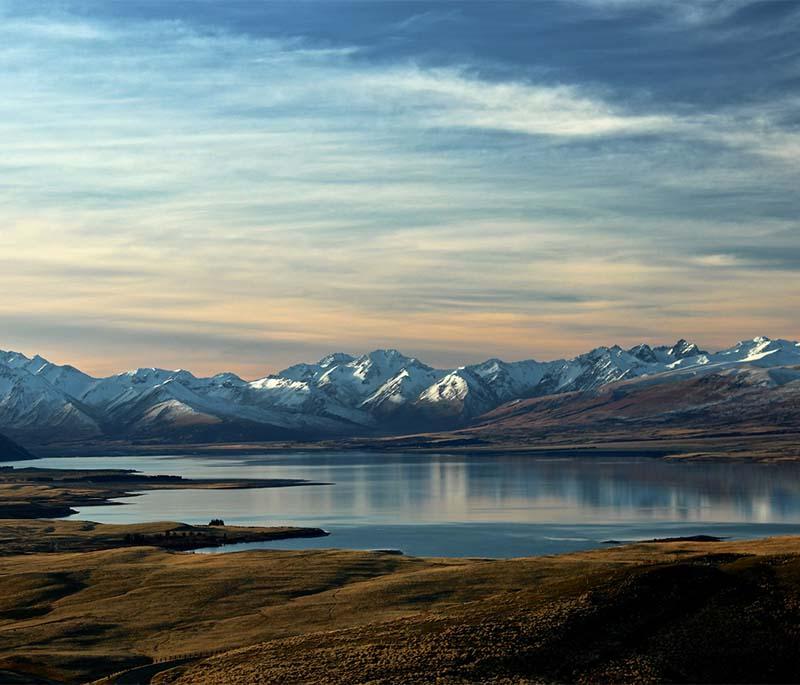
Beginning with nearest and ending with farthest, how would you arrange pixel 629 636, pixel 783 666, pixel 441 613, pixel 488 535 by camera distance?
pixel 783 666
pixel 629 636
pixel 441 613
pixel 488 535

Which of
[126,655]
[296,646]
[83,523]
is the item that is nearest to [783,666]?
[296,646]

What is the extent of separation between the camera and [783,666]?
184 ft

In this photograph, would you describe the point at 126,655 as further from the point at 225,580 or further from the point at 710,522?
the point at 710,522

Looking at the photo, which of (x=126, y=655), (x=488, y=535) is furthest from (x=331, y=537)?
(x=126, y=655)

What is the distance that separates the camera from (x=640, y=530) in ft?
553

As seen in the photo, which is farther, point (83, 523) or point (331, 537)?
point (83, 523)

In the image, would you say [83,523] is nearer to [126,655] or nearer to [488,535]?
[488,535]

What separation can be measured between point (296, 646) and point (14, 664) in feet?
54.2

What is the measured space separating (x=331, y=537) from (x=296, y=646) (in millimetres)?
96781

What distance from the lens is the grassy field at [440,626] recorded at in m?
58.1

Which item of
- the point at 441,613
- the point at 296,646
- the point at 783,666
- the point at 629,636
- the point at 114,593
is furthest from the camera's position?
the point at 114,593

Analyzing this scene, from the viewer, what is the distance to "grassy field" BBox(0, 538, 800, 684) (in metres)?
58.1

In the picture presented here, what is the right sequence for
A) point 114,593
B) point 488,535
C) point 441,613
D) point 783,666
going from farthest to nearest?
1. point 488,535
2. point 114,593
3. point 441,613
4. point 783,666

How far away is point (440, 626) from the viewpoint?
2603 inches
